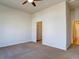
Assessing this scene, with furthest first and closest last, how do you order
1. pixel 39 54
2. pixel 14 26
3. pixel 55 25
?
1. pixel 14 26
2. pixel 55 25
3. pixel 39 54

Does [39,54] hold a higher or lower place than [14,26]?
lower

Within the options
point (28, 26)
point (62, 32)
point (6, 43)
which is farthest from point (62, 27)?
point (6, 43)

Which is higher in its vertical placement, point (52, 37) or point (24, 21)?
point (24, 21)

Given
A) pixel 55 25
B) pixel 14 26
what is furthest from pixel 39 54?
pixel 14 26

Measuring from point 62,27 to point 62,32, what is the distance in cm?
33

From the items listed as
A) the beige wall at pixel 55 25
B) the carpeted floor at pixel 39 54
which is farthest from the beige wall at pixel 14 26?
the beige wall at pixel 55 25

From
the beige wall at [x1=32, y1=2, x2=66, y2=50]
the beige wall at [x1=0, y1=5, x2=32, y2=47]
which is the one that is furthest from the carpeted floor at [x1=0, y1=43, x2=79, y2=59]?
the beige wall at [x1=0, y1=5, x2=32, y2=47]

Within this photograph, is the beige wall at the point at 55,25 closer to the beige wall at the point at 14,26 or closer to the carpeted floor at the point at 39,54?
the carpeted floor at the point at 39,54

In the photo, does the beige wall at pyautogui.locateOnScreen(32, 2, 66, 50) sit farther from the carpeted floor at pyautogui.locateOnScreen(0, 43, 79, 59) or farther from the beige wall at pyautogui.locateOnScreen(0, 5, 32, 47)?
the beige wall at pyautogui.locateOnScreen(0, 5, 32, 47)

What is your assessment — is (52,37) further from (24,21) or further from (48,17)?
(24,21)

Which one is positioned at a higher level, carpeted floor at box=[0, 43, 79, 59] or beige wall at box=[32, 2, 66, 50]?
beige wall at box=[32, 2, 66, 50]

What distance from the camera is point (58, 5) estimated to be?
461 cm

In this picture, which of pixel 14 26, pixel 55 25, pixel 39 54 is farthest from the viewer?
pixel 14 26

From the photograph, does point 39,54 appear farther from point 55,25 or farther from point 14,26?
point 14,26
